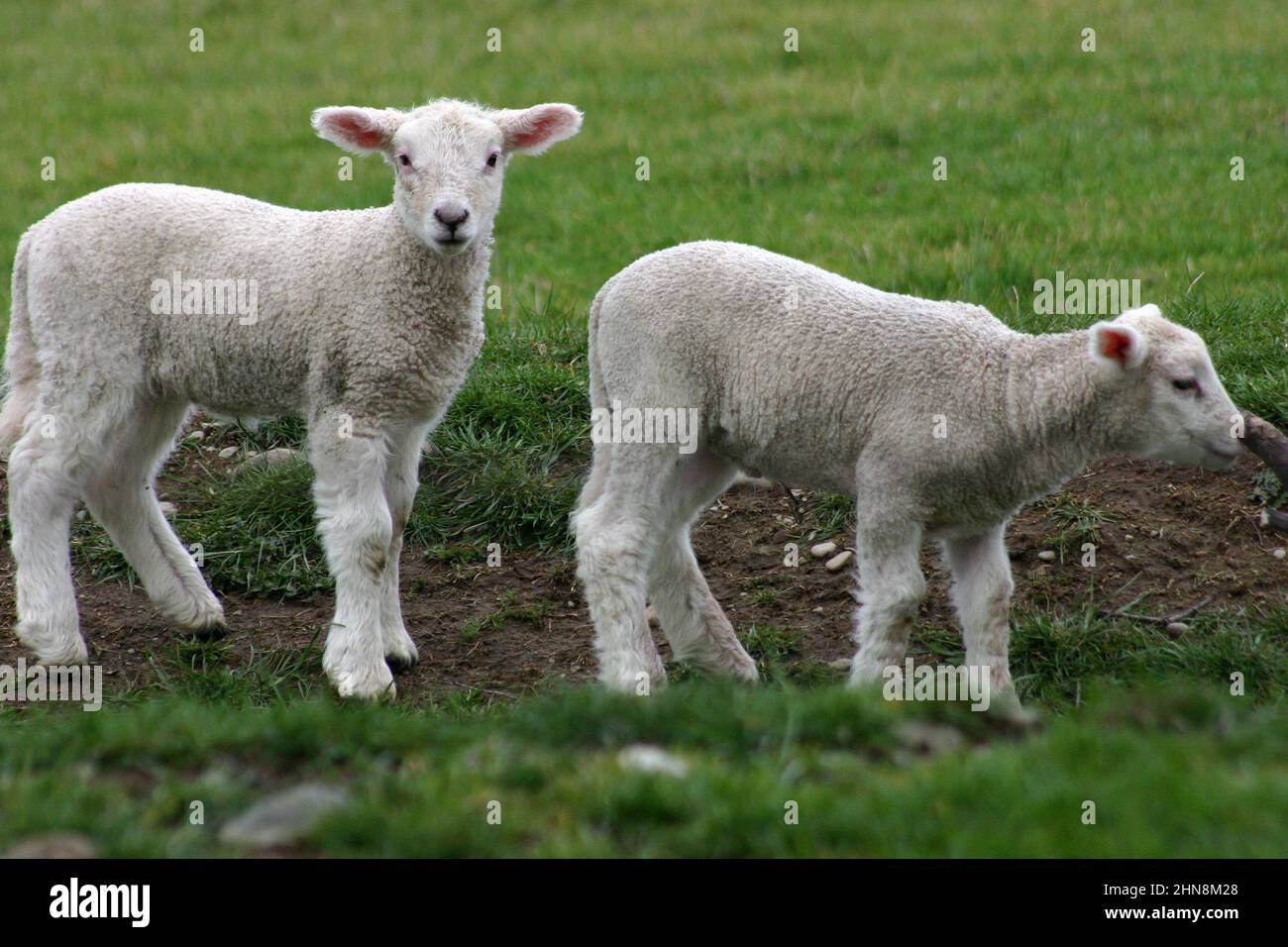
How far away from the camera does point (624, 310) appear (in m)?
5.52

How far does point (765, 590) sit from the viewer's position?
655 centimetres

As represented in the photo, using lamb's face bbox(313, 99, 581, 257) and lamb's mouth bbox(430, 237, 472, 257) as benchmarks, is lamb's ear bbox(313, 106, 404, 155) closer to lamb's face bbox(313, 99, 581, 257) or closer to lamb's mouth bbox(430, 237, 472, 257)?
lamb's face bbox(313, 99, 581, 257)

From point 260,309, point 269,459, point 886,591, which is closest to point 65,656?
point 260,309

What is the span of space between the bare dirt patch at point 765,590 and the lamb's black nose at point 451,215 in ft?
5.63

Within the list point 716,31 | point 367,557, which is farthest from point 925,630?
point 716,31

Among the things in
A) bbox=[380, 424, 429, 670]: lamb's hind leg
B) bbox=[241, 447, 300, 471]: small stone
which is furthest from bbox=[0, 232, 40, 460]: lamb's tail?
bbox=[380, 424, 429, 670]: lamb's hind leg

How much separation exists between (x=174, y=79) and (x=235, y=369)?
907 cm

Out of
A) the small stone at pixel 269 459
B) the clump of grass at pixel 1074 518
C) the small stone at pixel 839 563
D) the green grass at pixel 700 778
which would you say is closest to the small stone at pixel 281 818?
the green grass at pixel 700 778

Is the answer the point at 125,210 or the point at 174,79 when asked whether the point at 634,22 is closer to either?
the point at 174,79

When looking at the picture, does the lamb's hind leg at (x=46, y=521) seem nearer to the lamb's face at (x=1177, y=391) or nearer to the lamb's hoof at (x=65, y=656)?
the lamb's hoof at (x=65, y=656)

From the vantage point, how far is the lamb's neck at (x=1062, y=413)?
511cm

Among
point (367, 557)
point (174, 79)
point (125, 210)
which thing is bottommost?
point (367, 557)

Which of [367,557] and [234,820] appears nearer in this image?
[234,820]

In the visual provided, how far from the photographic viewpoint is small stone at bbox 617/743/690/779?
145 inches
